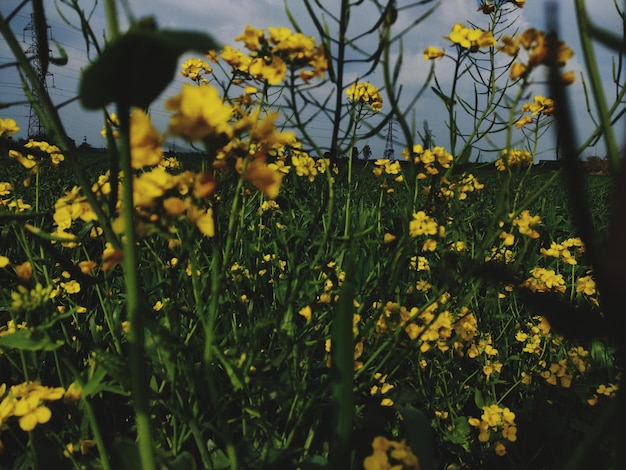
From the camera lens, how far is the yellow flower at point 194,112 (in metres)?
0.48

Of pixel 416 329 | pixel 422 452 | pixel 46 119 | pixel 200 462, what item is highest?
pixel 46 119

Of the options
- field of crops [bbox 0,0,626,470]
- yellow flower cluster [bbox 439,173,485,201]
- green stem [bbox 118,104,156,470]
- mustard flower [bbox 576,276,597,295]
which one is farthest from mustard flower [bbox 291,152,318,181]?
green stem [bbox 118,104,156,470]

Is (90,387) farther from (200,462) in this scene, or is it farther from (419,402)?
(419,402)

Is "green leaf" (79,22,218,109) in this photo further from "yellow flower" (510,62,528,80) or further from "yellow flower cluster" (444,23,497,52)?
"yellow flower cluster" (444,23,497,52)

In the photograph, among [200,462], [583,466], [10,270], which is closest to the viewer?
[583,466]

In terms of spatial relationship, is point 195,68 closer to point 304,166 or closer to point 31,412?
point 304,166

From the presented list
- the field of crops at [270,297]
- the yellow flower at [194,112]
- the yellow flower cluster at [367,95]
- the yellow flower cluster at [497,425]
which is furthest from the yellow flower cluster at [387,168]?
the yellow flower at [194,112]

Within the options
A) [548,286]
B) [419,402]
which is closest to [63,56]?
[419,402]

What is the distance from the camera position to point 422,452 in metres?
0.73

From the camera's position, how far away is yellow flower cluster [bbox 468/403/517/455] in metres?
1.10

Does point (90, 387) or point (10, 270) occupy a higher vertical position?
point (10, 270)

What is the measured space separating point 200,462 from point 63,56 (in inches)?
33.8

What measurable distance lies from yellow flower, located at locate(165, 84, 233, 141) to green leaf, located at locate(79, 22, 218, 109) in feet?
0.33

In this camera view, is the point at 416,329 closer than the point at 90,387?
No
